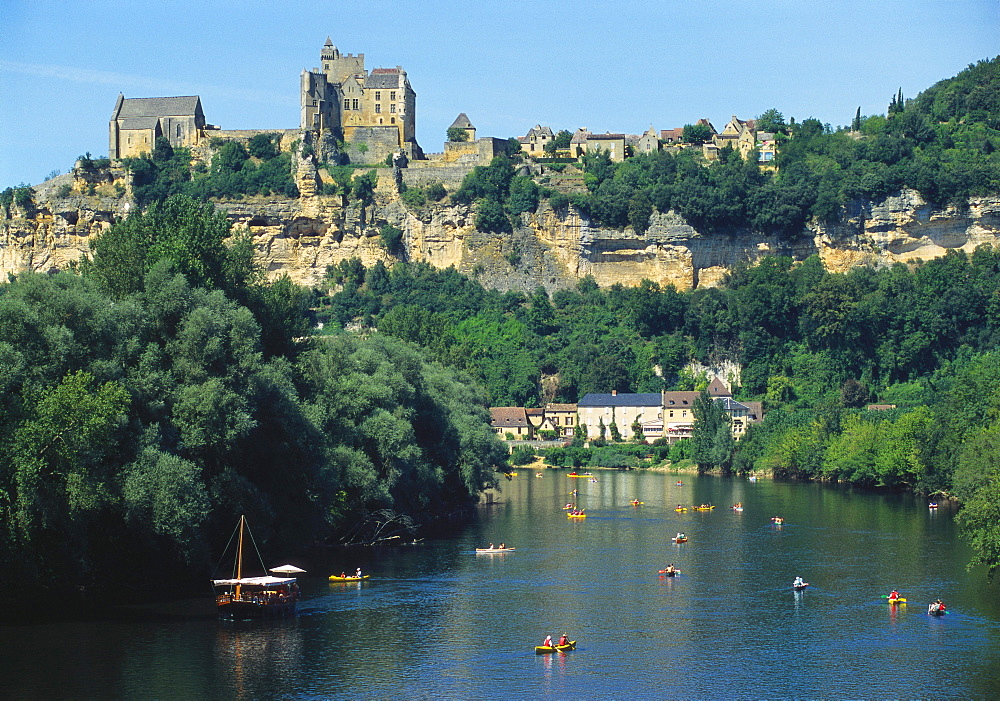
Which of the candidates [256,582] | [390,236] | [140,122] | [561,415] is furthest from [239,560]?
[140,122]

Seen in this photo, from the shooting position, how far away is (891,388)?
96.8 m

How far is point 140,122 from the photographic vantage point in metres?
118

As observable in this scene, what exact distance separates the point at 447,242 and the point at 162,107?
2829 centimetres

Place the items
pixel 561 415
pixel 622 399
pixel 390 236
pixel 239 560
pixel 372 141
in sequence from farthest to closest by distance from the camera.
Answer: pixel 372 141 → pixel 390 236 → pixel 561 415 → pixel 622 399 → pixel 239 560

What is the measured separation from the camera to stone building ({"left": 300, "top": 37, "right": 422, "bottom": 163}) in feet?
382

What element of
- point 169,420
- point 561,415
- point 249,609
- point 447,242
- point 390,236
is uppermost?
point 390,236

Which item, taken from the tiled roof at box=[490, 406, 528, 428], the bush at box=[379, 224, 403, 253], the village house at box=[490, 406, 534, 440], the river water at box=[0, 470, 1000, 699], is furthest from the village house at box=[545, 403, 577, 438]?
the river water at box=[0, 470, 1000, 699]

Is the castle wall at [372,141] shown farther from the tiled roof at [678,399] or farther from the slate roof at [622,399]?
the tiled roof at [678,399]

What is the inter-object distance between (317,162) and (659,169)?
29.9m

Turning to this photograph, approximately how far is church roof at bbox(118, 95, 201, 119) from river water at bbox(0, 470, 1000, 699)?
74.2 metres

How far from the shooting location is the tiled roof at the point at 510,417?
343 ft

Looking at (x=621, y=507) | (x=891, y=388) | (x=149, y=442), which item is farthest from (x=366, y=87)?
(x=149, y=442)

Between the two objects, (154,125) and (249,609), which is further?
(154,125)

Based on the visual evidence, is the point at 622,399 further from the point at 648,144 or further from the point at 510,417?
the point at 648,144
